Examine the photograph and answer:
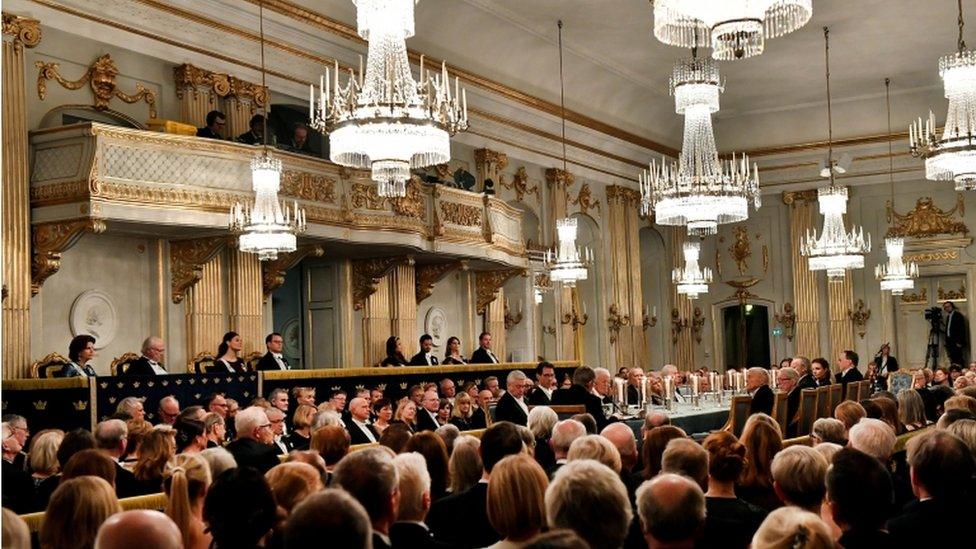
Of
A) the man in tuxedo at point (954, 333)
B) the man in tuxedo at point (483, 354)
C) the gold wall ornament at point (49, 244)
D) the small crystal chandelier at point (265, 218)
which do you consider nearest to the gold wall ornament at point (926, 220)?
the man in tuxedo at point (954, 333)

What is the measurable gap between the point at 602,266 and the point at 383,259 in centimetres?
874

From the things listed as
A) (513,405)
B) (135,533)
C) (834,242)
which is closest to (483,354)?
(834,242)

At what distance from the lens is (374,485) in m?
3.98

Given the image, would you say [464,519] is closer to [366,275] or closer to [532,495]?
[532,495]

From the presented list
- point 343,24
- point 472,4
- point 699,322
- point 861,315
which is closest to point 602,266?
point 699,322

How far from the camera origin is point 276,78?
1600cm

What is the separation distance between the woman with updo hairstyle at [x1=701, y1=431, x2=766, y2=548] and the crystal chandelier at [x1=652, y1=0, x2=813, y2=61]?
11.6 ft

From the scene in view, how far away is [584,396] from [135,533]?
26.9ft

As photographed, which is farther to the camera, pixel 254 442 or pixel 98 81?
pixel 98 81

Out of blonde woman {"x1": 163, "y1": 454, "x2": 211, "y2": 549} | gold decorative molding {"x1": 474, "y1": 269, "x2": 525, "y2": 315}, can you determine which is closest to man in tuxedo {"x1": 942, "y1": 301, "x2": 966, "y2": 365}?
gold decorative molding {"x1": 474, "y1": 269, "x2": 525, "y2": 315}

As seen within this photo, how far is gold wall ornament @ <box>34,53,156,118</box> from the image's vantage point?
1277 cm

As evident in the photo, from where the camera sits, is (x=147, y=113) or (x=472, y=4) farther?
(x=472, y=4)

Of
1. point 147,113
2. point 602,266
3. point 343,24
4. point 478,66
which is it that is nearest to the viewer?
point 147,113

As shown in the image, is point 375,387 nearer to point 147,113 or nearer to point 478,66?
point 147,113
